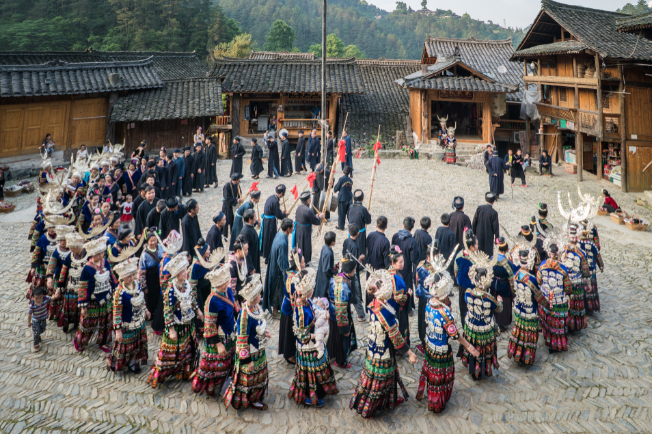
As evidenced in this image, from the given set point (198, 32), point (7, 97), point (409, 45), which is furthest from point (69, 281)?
point (409, 45)

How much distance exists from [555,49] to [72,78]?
1932cm

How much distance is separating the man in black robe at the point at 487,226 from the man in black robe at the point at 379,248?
2.87 metres

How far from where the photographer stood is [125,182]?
12430 millimetres

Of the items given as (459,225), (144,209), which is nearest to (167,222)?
(144,209)

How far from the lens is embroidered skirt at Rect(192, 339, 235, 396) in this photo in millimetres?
5570

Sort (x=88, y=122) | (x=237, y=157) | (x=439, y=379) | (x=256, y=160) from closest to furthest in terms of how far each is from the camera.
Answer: (x=439, y=379) → (x=237, y=157) → (x=256, y=160) → (x=88, y=122)

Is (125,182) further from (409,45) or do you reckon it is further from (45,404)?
(409,45)

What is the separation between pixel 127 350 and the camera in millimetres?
6156

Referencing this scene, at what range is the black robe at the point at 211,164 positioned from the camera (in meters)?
15.9

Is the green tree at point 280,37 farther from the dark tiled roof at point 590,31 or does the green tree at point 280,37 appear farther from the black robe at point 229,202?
the black robe at point 229,202

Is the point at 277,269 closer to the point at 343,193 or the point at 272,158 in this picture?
the point at 343,193

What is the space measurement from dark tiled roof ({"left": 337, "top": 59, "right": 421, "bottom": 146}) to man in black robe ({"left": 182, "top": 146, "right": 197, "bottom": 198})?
39.5ft

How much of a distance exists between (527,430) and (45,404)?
18.8 ft

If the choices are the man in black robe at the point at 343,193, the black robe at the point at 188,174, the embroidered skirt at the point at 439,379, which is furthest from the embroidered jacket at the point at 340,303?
the black robe at the point at 188,174
